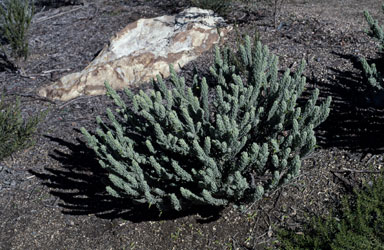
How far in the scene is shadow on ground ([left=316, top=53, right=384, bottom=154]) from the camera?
349 centimetres

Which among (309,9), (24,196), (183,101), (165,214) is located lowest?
(24,196)

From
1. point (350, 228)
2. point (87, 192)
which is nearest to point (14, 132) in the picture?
point (87, 192)

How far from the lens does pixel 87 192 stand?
145 inches

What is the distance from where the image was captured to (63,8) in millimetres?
7844

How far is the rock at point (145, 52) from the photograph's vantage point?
16.4 ft

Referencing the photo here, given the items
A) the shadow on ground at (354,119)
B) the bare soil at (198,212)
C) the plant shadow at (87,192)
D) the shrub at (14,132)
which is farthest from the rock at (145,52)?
the shadow on ground at (354,119)

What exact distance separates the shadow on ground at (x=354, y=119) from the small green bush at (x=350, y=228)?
52 centimetres

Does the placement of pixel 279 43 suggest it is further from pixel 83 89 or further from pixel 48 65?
pixel 48 65

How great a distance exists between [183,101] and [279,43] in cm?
247

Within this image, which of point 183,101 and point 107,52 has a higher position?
point 183,101

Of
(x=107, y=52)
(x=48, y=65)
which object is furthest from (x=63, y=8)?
(x=107, y=52)

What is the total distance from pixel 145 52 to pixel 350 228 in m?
3.36

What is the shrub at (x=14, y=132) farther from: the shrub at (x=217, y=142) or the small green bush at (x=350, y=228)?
the small green bush at (x=350, y=228)

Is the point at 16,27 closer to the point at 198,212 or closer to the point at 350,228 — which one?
the point at 198,212
